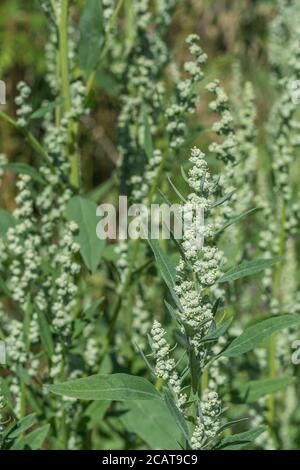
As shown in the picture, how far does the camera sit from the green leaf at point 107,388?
4.11 ft

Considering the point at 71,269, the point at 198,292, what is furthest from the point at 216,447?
the point at 71,269

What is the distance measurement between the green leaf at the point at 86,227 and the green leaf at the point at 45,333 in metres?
0.15

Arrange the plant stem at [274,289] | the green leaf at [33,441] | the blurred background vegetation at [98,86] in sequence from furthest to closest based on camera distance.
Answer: the blurred background vegetation at [98,86]
the plant stem at [274,289]
the green leaf at [33,441]

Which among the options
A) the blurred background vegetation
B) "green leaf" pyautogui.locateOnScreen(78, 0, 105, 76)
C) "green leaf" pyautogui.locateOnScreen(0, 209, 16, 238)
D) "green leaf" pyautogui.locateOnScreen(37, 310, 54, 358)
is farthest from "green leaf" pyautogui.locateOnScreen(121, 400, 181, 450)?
the blurred background vegetation

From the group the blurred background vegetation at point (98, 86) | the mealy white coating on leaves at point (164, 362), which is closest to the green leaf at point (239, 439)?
the mealy white coating on leaves at point (164, 362)

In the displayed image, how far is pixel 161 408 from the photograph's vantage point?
1991 mm

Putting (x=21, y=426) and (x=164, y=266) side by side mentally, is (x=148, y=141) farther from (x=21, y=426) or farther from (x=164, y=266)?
(x=21, y=426)

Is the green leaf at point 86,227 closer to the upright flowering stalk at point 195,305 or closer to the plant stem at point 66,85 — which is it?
the plant stem at point 66,85

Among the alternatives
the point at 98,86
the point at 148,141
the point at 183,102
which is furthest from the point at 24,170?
the point at 98,86

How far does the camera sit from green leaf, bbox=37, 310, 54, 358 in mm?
1681

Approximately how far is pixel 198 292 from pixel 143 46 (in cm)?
109

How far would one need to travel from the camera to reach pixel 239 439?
4.30 ft

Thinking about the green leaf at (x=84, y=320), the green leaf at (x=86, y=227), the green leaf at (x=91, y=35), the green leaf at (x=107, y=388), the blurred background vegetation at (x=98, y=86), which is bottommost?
the green leaf at (x=107, y=388)

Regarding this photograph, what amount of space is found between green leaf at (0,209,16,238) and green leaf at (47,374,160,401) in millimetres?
647
